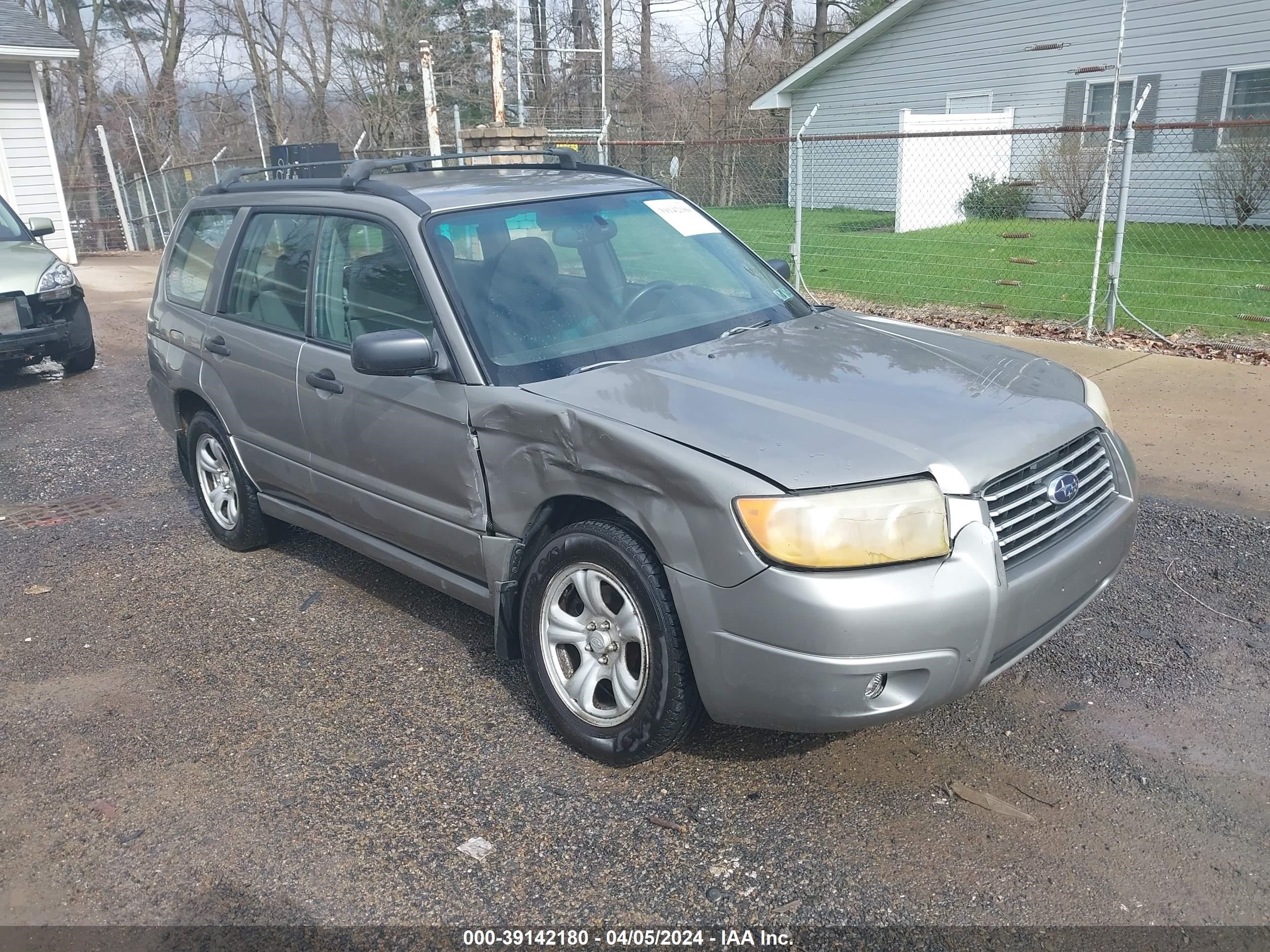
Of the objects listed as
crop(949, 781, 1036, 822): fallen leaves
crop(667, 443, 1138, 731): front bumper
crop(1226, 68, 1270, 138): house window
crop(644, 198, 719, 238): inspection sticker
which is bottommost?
crop(949, 781, 1036, 822): fallen leaves

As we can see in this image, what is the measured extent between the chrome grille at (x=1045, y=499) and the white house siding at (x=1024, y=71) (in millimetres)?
16315

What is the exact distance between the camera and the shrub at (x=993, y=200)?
61.9 ft

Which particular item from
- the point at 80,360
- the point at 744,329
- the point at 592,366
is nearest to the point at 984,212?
the point at 80,360

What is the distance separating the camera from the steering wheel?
3948 millimetres

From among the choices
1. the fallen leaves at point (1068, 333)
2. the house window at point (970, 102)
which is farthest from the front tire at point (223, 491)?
the house window at point (970, 102)

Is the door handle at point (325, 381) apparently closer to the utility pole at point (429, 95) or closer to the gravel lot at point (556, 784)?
the gravel lot at point (556, 784)

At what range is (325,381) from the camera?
165 inches

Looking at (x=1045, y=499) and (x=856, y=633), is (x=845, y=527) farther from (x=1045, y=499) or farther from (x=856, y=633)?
(x=1045, y=499)

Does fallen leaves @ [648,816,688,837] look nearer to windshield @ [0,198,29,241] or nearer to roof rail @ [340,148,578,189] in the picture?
roof rail @ [340,148,578,189]

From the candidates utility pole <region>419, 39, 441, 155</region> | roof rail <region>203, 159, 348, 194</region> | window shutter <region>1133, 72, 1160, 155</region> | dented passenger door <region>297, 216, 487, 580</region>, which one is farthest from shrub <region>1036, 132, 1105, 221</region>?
dented passenger door <region>297, 216, 487, 580</region>

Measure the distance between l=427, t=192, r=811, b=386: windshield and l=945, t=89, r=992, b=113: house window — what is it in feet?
61.3

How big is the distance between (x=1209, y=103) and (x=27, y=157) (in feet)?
64.9

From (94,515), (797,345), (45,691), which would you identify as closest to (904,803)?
(797,345)

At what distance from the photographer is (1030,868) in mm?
2818
